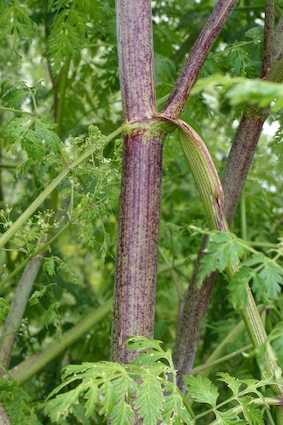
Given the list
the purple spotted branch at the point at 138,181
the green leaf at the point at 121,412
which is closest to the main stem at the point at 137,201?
the purple spotted branch at the point at 138,181

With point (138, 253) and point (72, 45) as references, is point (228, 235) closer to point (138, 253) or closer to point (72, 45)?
point (138, 253)

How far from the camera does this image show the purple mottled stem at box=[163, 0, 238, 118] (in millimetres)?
1280

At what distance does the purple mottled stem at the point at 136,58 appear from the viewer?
1270 mm

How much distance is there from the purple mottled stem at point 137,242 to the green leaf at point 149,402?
0.66 ft

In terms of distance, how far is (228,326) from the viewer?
251 cm

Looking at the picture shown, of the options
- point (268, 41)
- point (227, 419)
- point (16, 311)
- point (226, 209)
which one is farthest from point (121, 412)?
point (16, 311)

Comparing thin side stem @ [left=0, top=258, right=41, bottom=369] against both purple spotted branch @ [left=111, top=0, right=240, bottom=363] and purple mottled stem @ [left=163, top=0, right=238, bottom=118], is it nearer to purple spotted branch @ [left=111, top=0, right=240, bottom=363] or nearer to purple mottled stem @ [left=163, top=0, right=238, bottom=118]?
purple spotted branch @ [left=111, top=0, right=240, bottom=363]

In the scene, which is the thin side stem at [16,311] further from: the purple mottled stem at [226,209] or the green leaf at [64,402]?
the green leaf at [64,402]

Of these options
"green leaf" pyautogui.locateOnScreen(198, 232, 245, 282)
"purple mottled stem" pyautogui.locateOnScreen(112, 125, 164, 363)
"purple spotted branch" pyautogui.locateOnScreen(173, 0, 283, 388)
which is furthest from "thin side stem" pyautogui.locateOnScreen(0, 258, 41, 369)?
"green leaf" pyautogui.locateOnScreen(198, 232, 245, 282)

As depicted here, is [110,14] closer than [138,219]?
No

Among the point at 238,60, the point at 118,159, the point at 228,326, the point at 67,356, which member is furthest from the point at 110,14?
the point at 67,356

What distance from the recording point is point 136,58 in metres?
1.28

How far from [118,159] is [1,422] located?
0.56 metres

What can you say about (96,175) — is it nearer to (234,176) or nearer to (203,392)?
(234,176)
